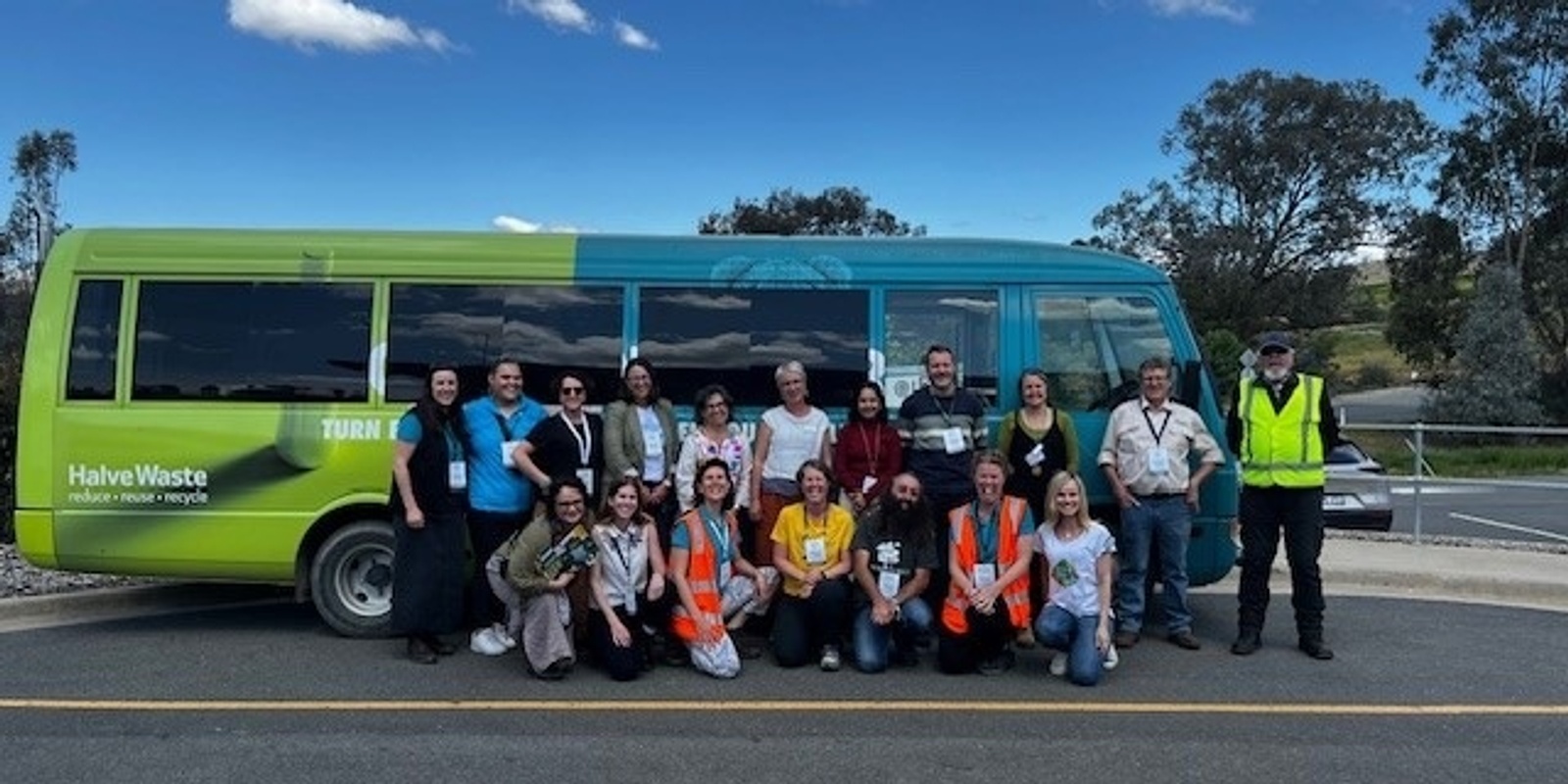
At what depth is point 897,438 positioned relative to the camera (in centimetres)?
695

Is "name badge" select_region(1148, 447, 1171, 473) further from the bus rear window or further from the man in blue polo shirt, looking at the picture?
the bus rear window

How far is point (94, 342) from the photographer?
7172 mm

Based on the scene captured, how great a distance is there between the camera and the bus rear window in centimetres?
717

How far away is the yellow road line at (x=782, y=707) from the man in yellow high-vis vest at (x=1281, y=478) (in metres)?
1.06

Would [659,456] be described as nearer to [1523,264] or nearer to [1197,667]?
[1197,667]

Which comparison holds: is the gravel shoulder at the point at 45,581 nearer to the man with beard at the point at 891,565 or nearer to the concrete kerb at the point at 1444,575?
the man with beard at the point at 891,565

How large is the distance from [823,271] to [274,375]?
3.24m

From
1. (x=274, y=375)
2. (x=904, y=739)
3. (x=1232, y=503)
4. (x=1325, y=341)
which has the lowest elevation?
(x=904, y=739)

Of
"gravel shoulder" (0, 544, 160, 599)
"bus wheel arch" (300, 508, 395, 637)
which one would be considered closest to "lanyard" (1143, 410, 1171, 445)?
"bus wheel arch" (300, 508, 395, 637)

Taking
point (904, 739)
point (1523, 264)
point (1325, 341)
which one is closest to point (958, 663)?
point (904, 739)

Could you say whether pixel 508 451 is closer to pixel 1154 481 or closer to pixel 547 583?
pixel 547 583

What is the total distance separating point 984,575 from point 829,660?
36.4 inches

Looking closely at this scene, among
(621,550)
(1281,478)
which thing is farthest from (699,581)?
(1281,478)

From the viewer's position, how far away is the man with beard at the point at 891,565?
21.5 feet
